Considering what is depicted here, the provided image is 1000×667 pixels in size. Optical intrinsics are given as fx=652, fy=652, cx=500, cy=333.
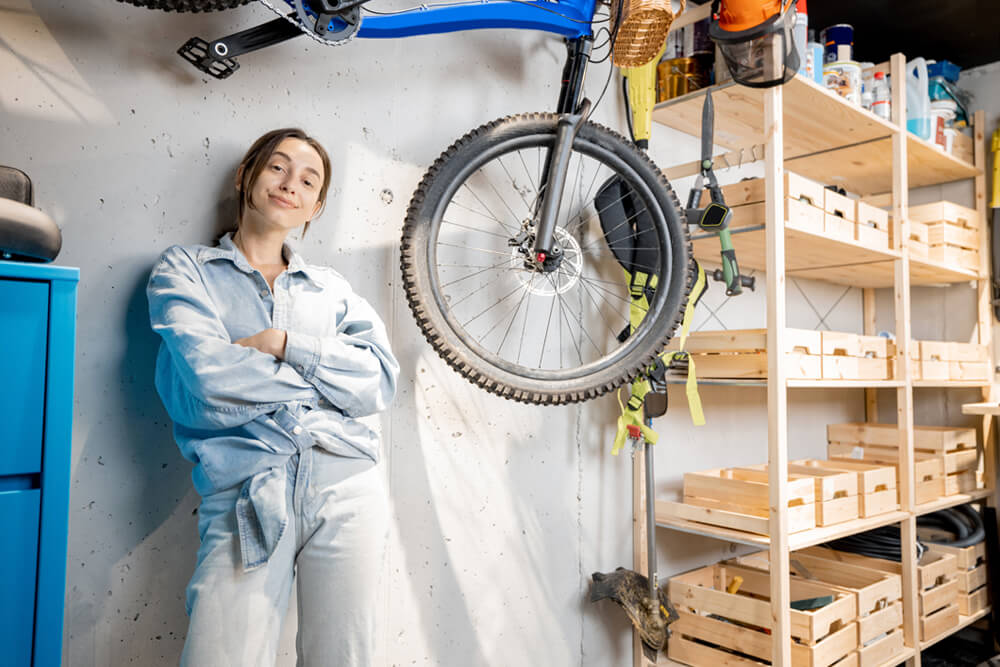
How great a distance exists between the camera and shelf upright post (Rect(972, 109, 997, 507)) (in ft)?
9.89

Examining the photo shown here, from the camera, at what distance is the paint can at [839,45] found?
7.89 feet

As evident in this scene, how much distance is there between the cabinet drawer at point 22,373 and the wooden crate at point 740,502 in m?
1.75

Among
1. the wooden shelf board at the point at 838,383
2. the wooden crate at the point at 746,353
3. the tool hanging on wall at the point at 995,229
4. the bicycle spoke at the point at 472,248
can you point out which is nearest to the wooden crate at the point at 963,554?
the wooden shelf board at the point at 838,383

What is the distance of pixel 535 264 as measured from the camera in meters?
1.57

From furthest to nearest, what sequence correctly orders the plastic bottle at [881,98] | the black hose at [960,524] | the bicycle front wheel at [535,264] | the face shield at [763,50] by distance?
the black hose at [960,524] < the plastic bottle at [881,98] < the face shield at [763,50] < the bicycle front wheel at [535,264]

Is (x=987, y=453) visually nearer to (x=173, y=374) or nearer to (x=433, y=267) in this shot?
(x=433, y=267)

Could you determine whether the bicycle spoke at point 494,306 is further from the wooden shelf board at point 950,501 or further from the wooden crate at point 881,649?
the wooden shelf board at point 950,501

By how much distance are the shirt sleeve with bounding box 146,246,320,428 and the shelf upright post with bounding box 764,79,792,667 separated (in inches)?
52.0

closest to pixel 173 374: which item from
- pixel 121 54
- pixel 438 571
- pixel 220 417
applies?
pixel 220 417

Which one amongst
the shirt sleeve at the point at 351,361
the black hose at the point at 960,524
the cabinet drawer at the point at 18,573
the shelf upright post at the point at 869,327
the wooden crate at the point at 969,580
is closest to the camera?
the cabinet drawer at the point at 18,573

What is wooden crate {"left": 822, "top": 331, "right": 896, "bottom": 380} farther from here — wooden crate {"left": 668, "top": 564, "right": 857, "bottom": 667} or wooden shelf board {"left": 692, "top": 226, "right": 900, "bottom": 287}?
wooden crate {"left": 668, "top": 564, "right": 857, "bottom": 667}

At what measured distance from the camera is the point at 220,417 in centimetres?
117

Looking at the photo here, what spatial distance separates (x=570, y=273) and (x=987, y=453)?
95.8 inches

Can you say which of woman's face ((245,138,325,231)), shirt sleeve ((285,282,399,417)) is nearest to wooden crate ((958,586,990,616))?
shirt sleeve ((285,282,399,417))
